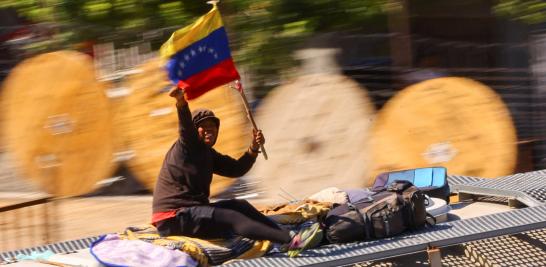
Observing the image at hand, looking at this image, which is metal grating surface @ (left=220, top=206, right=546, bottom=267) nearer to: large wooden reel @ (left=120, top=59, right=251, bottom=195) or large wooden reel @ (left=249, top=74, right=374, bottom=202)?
large wooden reel @ (left=249, top=74, right=374, bottom=202)

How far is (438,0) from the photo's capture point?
34.6ft

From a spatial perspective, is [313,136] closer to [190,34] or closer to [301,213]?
[301,213]

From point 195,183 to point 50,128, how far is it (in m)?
3.53

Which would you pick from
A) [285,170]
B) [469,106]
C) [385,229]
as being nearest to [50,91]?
[285,170]

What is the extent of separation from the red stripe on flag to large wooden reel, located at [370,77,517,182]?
2898 millimetres

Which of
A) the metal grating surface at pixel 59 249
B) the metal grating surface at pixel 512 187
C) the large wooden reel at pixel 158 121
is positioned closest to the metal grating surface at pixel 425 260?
the metal grating surface at pixel 512 187

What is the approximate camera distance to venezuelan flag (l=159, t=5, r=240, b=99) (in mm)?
6340

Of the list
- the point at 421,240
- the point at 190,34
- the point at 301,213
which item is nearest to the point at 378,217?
the point at 421,240

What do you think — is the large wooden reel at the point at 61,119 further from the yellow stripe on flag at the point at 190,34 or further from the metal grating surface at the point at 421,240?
the metal grating surface at the point at 421,240

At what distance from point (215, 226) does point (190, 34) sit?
42.3 inches

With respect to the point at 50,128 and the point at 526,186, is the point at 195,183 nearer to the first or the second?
the point at 526,186

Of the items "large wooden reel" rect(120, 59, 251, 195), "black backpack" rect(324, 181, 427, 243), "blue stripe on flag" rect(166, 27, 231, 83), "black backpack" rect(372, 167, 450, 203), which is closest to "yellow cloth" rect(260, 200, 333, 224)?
"black backpack" rect(324, 181, 427, 243)

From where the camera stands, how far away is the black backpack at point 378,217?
6363 millimetres

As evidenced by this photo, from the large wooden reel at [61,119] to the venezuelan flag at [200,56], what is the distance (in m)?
3.19
